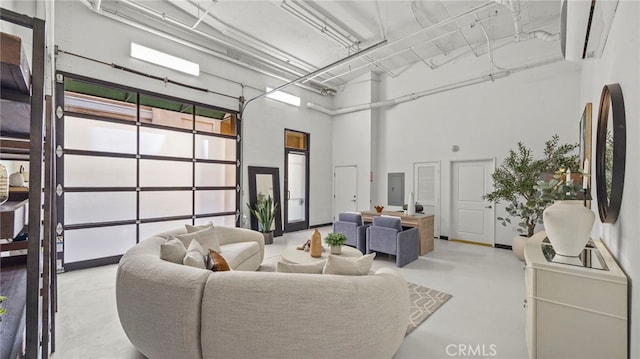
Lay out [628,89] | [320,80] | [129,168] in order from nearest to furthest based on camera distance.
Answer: [628,89]
[129,168]
[320,80]

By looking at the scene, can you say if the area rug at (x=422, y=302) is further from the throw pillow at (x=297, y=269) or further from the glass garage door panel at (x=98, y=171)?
the glass garage door panel at (x=98, y=171)

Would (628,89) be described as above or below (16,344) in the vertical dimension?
above

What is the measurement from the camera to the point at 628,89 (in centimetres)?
166

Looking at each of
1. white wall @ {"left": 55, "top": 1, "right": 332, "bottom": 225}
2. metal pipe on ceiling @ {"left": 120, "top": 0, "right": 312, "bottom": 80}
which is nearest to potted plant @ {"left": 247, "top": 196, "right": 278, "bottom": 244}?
white wall @ {"left": 55, "top": 1, "right": 332, "bottom": 225}

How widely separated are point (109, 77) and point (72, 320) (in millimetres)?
3665

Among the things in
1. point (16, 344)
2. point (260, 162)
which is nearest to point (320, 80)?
point (260, 162)

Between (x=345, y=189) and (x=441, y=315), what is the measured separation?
570 centimetres

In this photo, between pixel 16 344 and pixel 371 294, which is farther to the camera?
pixel 371 294

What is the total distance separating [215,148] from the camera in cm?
598

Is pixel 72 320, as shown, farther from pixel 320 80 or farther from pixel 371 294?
pixel 320 80

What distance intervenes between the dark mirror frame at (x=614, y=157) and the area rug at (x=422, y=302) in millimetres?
1710

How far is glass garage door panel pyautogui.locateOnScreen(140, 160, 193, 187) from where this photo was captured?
4.95 metres

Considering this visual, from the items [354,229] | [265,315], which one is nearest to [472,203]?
[354,229]

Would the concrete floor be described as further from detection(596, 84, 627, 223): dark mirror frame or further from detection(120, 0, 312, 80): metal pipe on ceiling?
detection(120, 0, 312, 80): metal pipe on ceiling
